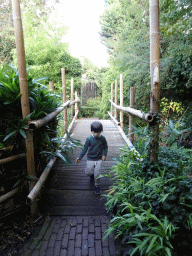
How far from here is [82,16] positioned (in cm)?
1891

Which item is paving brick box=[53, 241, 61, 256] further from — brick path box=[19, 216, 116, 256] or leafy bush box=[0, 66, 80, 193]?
leafy bush box=[0, 66, 80, 193]

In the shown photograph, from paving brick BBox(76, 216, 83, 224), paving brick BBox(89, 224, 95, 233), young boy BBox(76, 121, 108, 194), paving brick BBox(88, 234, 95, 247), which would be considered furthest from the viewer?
young boy BBox(76, 121, 108, 194)

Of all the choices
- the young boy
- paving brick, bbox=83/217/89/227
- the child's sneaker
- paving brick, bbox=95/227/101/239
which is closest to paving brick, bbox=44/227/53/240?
paving brick, bbox=83/217/89/227

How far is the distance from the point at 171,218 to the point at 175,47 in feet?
13.4

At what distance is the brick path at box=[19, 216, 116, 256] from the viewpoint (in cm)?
152

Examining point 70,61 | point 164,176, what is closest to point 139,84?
point 70,61

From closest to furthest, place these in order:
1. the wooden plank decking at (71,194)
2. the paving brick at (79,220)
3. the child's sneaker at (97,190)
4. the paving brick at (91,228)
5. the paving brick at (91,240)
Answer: the paving brick at (91,240) → the paving brick at (91,228) → the paving brick at (79,220) → the wooden plank decking at (71,194) → the child's sneaker at (97,190)

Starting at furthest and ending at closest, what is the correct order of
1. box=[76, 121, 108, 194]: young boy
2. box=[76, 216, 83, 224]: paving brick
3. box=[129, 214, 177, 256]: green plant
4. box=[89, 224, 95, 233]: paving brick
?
box=[76, 121, 108, 194]: young boy → box=[76, 216, 83, 224]: paving brick → box=[89, 224, 95, 233]: paving brick → box=[129, 214, 177, 256]: green plant

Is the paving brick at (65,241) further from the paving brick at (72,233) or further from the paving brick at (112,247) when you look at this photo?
the paving brick at (112,247)

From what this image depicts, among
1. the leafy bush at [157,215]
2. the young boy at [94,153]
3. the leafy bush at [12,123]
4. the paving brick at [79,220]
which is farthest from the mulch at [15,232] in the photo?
the young boy at [94,153]

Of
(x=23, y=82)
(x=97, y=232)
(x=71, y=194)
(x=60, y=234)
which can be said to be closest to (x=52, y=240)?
(x=60, y=234)

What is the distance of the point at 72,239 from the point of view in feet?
5.43

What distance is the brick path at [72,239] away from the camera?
152 centimetres

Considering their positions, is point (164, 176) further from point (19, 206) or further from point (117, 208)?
point (19, 206)
